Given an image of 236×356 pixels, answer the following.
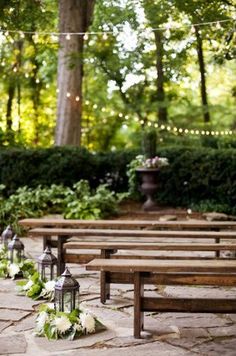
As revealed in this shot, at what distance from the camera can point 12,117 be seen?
1812 cm

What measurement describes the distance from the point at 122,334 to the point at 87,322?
0.86ft

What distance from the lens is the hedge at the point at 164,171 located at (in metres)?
10.3

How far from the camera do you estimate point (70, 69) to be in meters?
12.1

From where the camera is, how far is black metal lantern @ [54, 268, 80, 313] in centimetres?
376

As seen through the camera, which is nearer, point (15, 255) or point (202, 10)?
point (15, 255)

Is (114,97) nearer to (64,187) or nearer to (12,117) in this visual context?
(12,117)

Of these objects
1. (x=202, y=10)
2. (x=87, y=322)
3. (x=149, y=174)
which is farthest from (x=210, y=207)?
(x=87, y=322)

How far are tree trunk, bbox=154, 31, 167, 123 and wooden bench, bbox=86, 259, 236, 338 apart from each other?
31.7 feet

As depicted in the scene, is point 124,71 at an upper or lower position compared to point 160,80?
upper

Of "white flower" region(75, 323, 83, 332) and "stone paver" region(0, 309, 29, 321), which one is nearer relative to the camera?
"white flower" region(75, 323, 83, 332)

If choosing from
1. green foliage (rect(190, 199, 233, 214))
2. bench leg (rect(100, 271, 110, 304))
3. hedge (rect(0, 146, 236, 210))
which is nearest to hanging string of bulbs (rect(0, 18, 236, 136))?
hedge (rect(0, 146, 236, 210))

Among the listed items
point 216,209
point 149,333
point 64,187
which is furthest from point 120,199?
point 149,333

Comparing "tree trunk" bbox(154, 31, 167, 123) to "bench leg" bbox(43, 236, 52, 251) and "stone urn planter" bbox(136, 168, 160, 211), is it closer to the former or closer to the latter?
"stone urn planter" bbox(136, 168, 160, 211)

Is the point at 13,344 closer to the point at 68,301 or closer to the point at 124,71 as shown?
the point at 68,301
